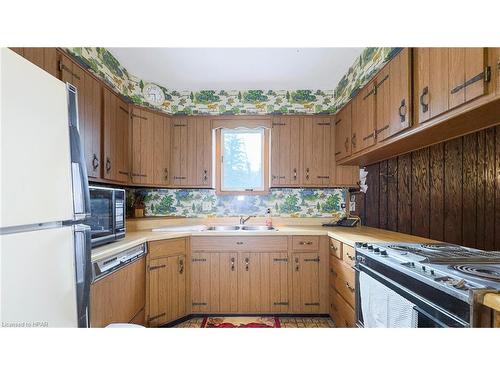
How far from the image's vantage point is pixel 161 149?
2.53 meters

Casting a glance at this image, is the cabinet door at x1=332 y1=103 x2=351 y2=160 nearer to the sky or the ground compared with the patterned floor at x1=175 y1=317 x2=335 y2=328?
nearer to the sky

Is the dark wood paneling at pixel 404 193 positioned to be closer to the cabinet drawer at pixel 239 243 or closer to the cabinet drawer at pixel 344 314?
the cabinet drawer at pixel 344 314

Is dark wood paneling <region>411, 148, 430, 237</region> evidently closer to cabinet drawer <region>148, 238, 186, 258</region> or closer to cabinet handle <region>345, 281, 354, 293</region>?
cabinet handle <region>345, 281, 354, 293</region>

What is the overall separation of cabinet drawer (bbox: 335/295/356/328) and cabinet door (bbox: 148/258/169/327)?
5.07ft

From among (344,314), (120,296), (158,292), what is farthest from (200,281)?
(344,314)

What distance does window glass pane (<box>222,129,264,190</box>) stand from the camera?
2775 millimetres

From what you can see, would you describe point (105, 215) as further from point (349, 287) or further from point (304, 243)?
point (349, 287)

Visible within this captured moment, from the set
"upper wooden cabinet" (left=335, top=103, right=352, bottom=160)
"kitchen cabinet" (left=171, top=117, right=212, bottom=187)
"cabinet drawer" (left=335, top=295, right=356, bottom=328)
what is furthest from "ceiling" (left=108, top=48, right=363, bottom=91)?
"cabinet drawer" (left=335, top=295, right=356, bottom=328)

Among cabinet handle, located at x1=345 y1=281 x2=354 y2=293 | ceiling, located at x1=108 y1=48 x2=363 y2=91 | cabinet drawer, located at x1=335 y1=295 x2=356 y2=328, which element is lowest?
cabinet drawer, located at x1=335 y1=295 x2=356 y2=328

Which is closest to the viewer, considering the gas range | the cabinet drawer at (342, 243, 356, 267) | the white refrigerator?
the white refrigerator

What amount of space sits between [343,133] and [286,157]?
658 millimetres

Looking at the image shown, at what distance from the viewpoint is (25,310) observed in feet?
2.27
